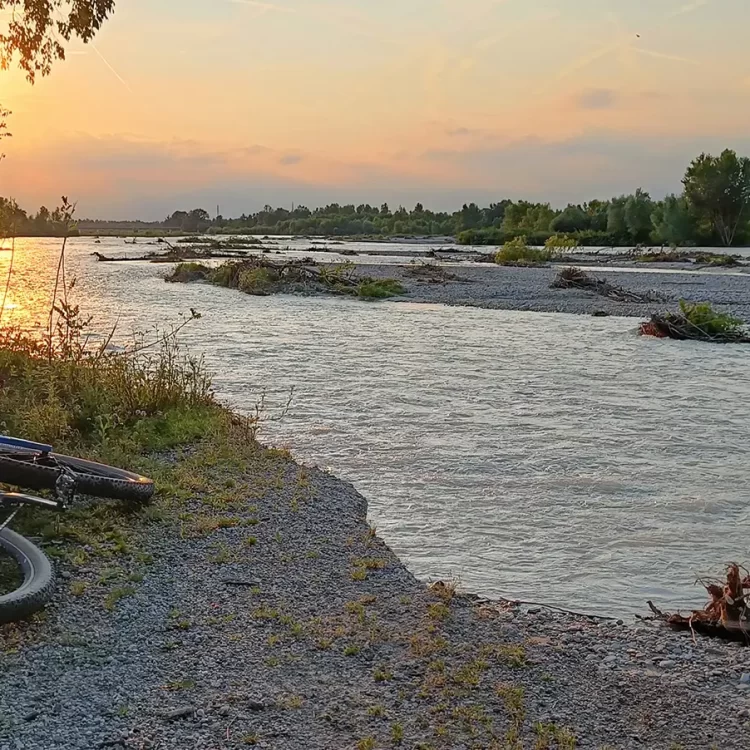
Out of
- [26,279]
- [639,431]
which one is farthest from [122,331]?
[26,279]

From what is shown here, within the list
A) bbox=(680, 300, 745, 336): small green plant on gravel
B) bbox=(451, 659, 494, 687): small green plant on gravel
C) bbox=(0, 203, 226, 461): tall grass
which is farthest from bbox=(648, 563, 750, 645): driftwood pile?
bbox=(680, 300, 745, 336): small green plant on gravel

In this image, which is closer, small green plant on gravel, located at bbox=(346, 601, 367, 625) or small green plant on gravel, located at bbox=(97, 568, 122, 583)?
Result: small green plant on gravel, located at bbox=(346, 601, 367, 625)

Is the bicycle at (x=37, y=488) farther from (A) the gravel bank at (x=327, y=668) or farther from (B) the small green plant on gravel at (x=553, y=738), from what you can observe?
(B) the small green plant on gravel at (x=553, y=738)

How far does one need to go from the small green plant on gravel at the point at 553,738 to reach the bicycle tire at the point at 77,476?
4.43 meters

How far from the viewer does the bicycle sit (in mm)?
5559

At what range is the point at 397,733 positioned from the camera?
4559 mm

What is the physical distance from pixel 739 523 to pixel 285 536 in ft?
15.7

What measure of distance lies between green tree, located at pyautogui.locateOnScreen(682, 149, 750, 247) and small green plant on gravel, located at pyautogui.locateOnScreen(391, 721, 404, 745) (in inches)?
4264

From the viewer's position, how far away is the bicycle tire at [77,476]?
23.4 ft

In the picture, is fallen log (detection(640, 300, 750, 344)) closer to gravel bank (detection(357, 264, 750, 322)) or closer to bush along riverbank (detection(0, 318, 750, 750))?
gravel bank (detection(357, 264, 750, 322))

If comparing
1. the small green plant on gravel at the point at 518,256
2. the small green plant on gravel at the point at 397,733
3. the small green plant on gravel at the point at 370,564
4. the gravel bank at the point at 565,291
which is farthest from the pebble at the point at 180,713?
the small green plant on gravel at the point at 518,256

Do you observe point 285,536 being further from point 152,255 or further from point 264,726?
point 152,255

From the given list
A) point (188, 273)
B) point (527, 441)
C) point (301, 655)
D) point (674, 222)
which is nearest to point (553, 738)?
point (301, 655)

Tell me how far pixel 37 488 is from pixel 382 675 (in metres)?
3.58
